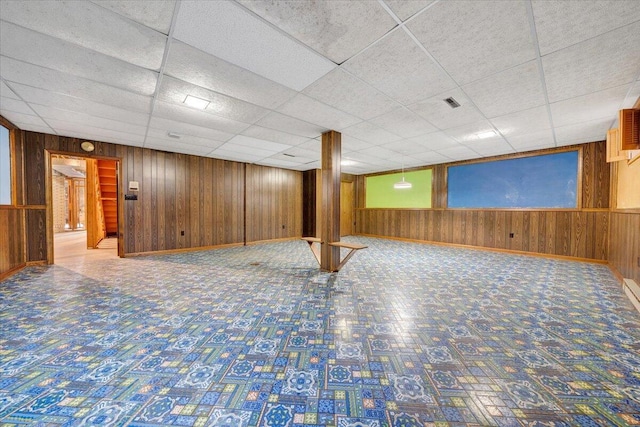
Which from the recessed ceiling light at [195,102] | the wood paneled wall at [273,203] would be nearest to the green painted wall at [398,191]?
the wood paneled wall at [273,203]

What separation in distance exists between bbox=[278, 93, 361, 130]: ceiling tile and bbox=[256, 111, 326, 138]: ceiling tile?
153mm

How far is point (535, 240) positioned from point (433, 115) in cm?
467

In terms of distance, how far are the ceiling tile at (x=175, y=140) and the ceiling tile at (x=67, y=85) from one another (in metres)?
1.31

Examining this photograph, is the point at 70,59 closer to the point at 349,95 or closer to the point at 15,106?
the point at 15,106

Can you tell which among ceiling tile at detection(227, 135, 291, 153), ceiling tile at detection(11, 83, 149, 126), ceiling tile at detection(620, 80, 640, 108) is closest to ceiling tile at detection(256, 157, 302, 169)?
ceiling tile at detection(227, 135, 291, 153)

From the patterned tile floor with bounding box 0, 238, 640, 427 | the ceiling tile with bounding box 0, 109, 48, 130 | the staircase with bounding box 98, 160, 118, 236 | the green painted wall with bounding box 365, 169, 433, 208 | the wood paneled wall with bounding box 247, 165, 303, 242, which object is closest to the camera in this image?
the patterned tile floor with bounding box 0, 238, 640, 427

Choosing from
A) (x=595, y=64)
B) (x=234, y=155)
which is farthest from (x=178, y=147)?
(x=595, y=64)

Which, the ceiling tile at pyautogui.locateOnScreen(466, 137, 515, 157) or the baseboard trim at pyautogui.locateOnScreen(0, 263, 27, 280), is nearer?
the baseboard trim at pyautogui.locateOnScreen(0, 263, 27, 280)

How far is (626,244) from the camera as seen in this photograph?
370cm

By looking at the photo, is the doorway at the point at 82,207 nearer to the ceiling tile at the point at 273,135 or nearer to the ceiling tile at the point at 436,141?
the ceiling tile at the point at 273,135

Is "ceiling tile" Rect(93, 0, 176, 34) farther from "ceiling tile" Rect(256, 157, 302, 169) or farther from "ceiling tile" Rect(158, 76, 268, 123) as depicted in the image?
"ceiling tile" Rect(256, 157, 302, 169)

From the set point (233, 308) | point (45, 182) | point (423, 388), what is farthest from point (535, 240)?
point (45, 182)

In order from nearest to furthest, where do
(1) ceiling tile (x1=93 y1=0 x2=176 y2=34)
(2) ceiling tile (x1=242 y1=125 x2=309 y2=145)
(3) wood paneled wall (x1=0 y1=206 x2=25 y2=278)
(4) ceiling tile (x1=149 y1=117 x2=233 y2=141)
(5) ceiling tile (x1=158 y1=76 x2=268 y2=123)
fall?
1. (1) ceiling tile (x1=93 y1=0 x2=176 y2=34)
2. (5) ceiling tile (x1=158 y1=76 x2=268 y2=123)
3. (3) wood paneled wall (x1=0 y1=206 x2=25 y2=278)
4. (4) ceiling tile (x1=149 y1=117 x2=233 y2=141)
5. (2) ceiling tile (x1=242 y1=125 x2=309 y2=145)

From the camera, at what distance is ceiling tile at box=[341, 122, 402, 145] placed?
164 inches
